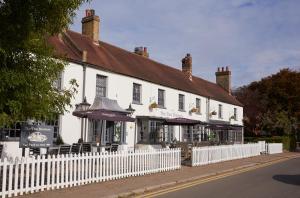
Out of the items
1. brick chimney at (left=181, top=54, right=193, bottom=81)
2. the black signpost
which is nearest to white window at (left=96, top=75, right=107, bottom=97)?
the black signpost

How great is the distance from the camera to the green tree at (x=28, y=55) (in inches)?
317

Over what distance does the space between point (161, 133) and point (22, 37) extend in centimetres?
2214

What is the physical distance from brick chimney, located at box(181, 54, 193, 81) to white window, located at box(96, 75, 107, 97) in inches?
663

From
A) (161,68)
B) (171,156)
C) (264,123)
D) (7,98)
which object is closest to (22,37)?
(7,98)

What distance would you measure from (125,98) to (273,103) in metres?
33.6

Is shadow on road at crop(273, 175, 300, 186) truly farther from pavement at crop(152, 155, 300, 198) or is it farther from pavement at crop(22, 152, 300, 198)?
pavement at crop(22, 152, 300, 198)

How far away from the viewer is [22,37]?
27.0 feet

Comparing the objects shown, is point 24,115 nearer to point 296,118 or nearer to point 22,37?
point 22,37

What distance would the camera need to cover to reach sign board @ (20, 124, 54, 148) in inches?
562

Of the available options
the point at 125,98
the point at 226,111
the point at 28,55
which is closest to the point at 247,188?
the point at 28,55

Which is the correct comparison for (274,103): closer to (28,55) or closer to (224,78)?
(224,78)

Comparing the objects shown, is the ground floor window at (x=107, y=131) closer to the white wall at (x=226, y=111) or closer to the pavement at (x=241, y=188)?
the pavement at (x=241, y=188)

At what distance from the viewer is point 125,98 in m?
25.2

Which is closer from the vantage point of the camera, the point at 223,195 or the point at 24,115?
the point at 24,115
